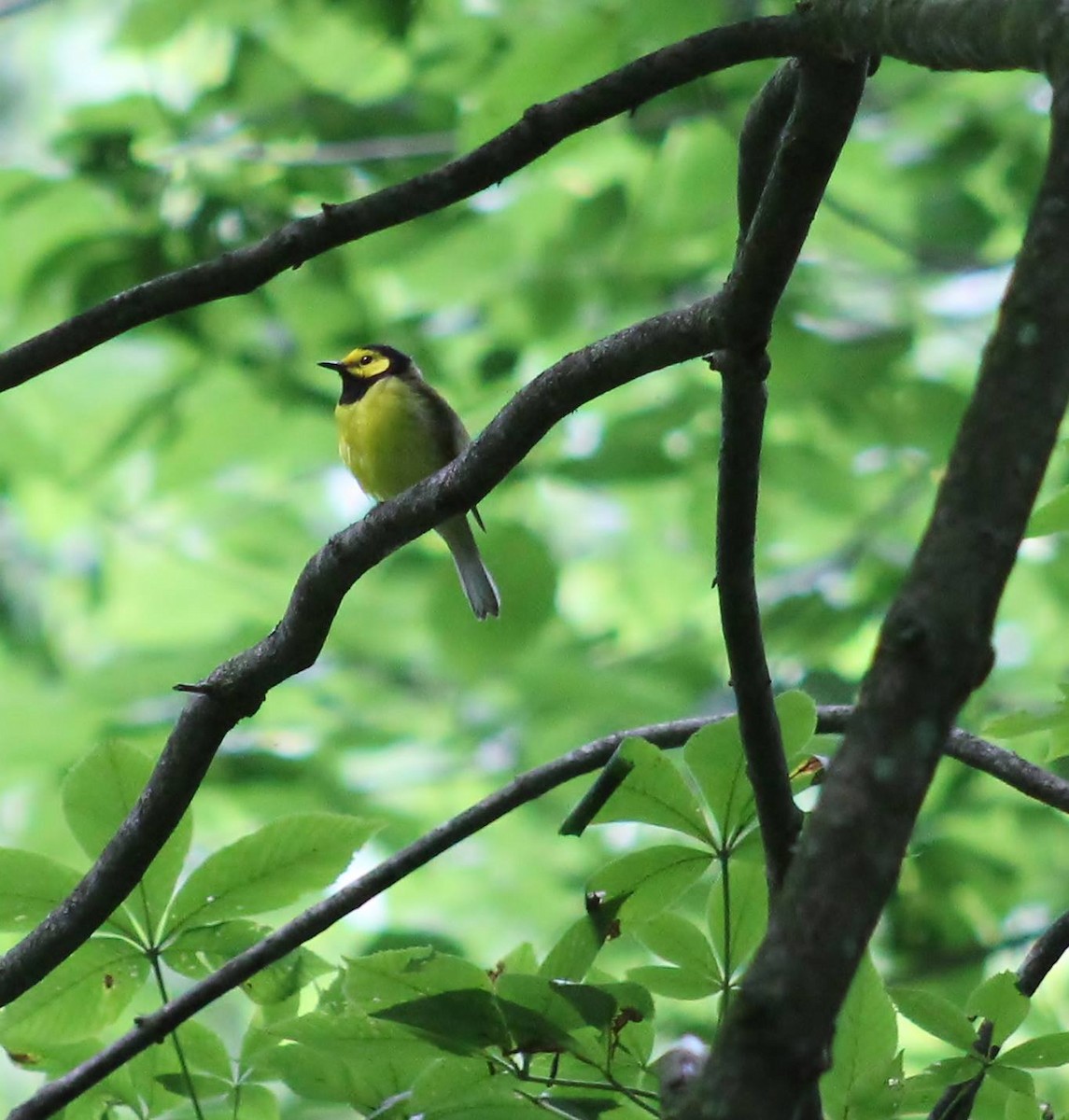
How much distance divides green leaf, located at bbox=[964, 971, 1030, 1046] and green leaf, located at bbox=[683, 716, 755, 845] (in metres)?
0.37

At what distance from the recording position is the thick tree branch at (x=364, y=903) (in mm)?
2043

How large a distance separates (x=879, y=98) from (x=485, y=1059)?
5.81m

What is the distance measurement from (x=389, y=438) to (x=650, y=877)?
421cm

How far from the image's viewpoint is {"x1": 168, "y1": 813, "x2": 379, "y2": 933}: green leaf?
2096mm

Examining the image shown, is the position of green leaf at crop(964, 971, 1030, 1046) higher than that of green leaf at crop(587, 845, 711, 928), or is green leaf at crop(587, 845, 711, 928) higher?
green leaf at crop(587, 845, 711, 928)

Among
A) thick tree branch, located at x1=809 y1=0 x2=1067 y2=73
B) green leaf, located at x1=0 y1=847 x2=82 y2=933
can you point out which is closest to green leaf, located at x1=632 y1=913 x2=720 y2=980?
green leaf, located at x1=0 y1=847 x2=82 y2=933

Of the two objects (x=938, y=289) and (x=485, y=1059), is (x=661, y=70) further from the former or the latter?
(x=938, y=289)

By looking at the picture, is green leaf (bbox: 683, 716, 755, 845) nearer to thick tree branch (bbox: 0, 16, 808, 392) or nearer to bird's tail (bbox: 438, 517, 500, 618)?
thick tree branch (bbox: 0, 16, 808, 392)

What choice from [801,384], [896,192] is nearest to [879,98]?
[896,192]

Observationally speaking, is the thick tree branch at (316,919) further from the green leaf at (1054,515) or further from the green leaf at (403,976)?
the green leaf at (1054,515)

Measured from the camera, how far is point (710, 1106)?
0.94 m

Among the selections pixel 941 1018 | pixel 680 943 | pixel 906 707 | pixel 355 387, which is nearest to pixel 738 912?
pixel 680 943

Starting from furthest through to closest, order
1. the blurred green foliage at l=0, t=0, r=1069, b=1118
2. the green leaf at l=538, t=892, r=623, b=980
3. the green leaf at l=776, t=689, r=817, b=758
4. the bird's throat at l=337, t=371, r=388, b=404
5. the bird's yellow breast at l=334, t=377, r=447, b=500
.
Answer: the bird's throat at l=337, t=371, r=388, b=404 → the bird's yellow breast at l=334, t=377, r=447, b=500 → the blurred green foliage at l=0, t=0, r=1069, b=1118 → the green leaf at l=776, t=689, r=817, b=758 → the green leaf at l=538, t=892, r=623, b=980

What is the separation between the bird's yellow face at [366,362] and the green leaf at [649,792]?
15.0 feet
